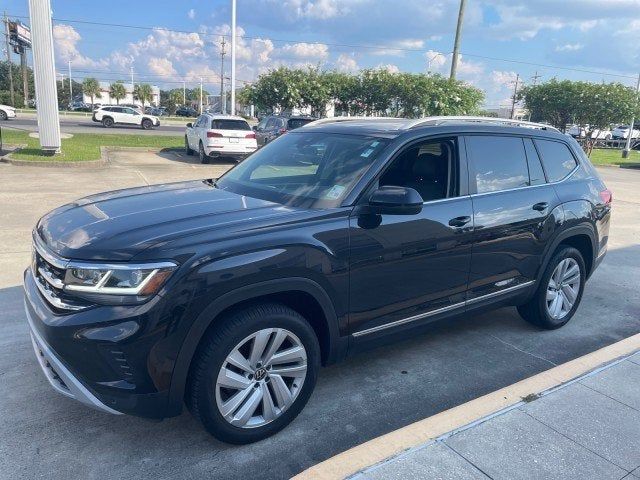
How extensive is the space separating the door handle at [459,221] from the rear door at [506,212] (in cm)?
11

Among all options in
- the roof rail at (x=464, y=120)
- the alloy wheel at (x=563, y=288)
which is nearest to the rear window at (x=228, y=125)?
the roof rail at (x=464, y=120)

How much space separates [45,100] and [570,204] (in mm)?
14019

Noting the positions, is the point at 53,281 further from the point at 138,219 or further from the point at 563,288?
the point at 563,288

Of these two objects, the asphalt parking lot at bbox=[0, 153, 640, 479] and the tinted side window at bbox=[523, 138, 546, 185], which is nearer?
the asphalt parking lot at bbox=[0, 153, 640, 479]

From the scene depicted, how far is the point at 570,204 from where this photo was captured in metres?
4.52

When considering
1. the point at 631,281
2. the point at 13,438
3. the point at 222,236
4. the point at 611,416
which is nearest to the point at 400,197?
the point at 222,236

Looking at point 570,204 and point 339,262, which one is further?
point 570,204

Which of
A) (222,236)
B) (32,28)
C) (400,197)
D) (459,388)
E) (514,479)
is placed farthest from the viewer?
(32,28)

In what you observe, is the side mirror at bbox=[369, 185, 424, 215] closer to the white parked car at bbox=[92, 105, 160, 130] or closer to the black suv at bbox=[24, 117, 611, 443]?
the black suv at bbox=[24, 117, 611, 443]

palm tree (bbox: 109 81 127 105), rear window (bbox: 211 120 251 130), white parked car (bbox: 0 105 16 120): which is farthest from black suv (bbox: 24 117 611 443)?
palm tree (bbox: 109 81 127 105)

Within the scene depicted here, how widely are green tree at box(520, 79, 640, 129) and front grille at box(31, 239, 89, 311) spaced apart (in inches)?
1238

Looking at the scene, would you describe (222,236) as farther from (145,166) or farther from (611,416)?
(145,166)

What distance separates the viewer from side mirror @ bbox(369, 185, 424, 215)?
3.06m

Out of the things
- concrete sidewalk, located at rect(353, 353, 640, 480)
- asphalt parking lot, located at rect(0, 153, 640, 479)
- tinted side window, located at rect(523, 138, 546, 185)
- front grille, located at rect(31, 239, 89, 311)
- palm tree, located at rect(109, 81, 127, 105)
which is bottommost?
asphalt parking lot, located at rect(0, 153, 640, 479)
